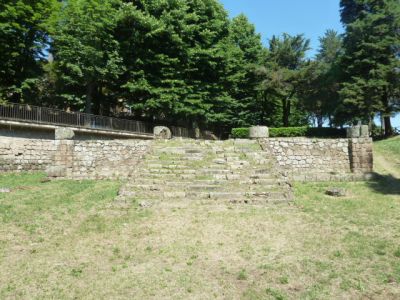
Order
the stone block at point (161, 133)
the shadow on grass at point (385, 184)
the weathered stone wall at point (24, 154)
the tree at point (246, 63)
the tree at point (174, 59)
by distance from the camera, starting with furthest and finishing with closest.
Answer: the tree at point (246, 63)
the tree at point (174, 59)
the stone block at point (161, 133)
the weathered stone wall at point (24, 154)
the shadow on grass at point (385, 184)

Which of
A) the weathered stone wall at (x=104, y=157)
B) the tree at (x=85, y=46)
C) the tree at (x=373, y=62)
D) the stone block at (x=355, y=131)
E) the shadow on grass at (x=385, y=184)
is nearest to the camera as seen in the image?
the shadow on grass at (x=385, y=184)

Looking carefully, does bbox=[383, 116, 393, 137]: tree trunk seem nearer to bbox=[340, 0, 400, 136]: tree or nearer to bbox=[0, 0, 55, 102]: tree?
bbox=[340, 0, 400, 136]: tree

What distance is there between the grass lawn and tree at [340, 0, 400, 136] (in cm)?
1678

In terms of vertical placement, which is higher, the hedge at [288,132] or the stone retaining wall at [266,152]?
the hedge at [288,132]

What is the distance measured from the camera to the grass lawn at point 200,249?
6.11 meters

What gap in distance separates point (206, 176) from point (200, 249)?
17.0 feet

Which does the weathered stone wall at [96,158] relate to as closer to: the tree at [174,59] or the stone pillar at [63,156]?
the stone pillar at [63,156]

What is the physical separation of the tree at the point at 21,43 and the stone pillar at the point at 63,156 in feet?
29.9

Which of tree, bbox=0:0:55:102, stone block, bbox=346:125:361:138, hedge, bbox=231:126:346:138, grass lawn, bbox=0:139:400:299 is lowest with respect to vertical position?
grass lawn, bbox=0:139:400:299

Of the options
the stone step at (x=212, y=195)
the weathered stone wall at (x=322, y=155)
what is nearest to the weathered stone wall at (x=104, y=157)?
the stone step at (x=212, y=195)

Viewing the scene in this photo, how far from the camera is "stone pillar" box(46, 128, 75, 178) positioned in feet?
50.5

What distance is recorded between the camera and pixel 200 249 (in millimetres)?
7848

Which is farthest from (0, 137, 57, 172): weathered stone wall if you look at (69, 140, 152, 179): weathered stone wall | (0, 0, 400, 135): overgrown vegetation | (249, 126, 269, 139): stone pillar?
(249, 126, 269, 139): stone pillar

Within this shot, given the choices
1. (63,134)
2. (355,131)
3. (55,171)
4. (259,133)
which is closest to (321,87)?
(259,133)
